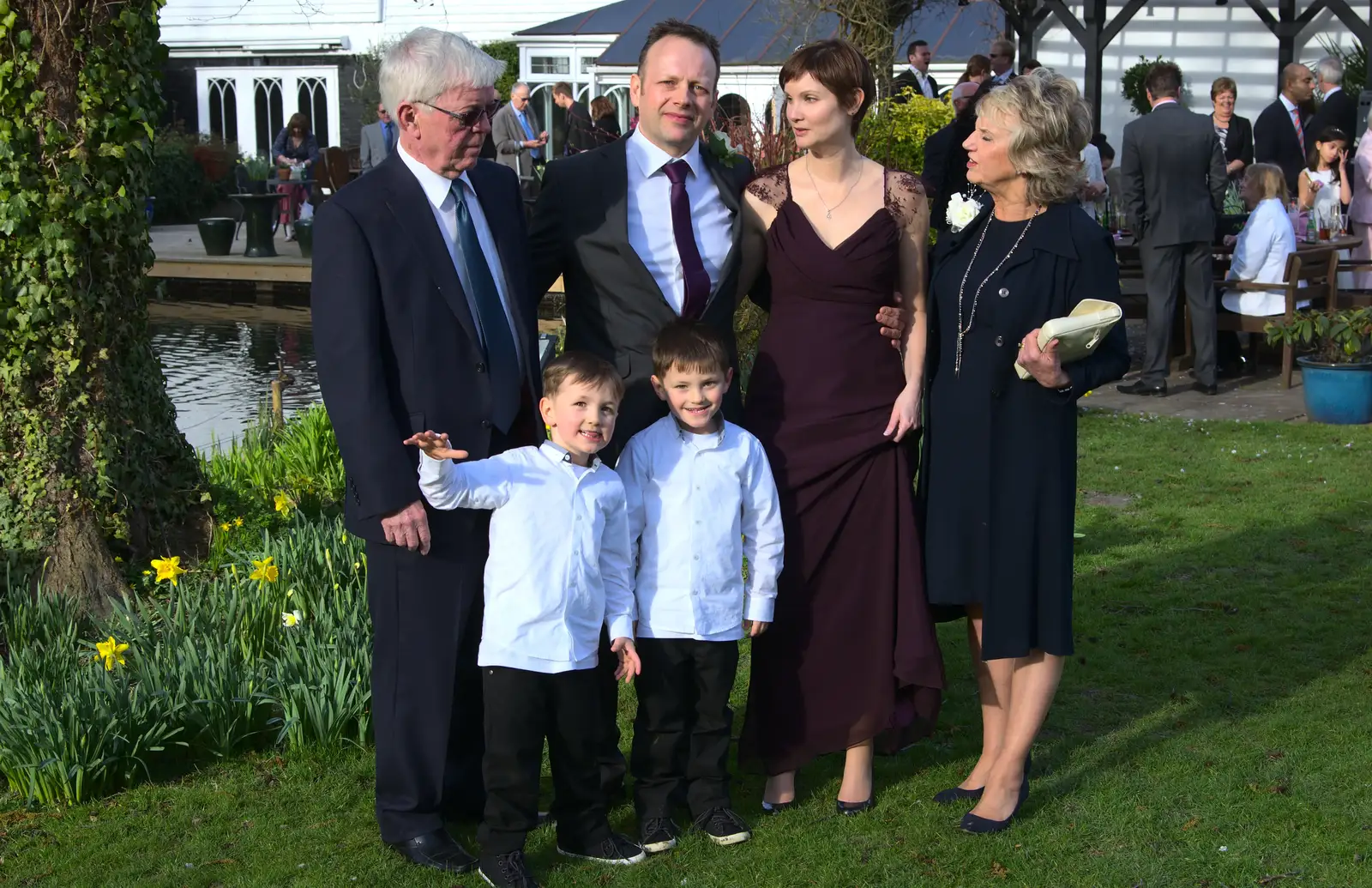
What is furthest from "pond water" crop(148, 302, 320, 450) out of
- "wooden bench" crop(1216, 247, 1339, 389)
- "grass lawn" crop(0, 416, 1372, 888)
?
"wooden bench" crop(1216, 247, 1339, 389)

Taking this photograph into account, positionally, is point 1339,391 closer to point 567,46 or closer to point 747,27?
point 747,27

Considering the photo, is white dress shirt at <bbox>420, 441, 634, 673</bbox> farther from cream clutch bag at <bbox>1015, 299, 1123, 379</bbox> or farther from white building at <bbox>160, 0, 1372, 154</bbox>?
white building at <bbox>160, 0, 1372, 154</bbox>

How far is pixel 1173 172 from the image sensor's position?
9.43m

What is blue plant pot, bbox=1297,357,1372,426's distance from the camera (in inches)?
339

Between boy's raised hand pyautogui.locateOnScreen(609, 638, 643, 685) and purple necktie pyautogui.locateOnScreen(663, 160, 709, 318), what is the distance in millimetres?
853

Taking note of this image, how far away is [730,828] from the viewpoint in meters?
3.72

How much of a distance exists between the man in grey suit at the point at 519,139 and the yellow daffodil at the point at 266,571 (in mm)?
11745

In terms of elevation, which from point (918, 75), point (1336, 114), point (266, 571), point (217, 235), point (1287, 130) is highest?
point (918, 75)

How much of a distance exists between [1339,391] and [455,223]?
6.83 metres

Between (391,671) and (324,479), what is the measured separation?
10.6 ft

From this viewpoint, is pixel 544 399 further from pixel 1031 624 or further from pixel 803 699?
pixel 1031 624

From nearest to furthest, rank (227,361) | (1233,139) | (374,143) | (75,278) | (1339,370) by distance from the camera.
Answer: (75,278) → (1339,370) → (227,361) → (1233,139) → (374,143)

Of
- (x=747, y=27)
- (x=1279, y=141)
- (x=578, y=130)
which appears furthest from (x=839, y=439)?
(x=747, y=27)

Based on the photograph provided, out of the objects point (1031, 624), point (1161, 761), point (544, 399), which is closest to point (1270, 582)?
point (1161, 761)
